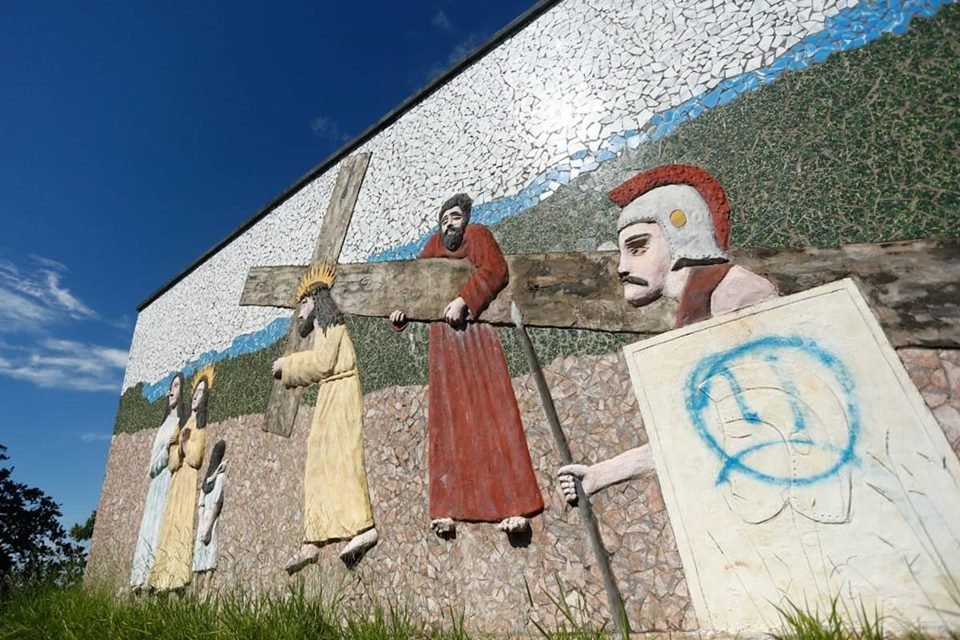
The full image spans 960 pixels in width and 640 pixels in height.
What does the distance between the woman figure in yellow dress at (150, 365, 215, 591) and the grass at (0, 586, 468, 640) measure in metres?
0.59

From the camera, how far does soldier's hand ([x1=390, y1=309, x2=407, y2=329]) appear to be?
3959 millimetres

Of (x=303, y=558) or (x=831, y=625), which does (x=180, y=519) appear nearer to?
(x=303, y=558)

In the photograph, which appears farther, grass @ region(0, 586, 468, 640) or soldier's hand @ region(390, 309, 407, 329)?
soldier's hand @ region(390, 309, 407, 329)

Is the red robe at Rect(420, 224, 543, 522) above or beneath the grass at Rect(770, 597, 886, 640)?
above

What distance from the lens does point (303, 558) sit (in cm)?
393

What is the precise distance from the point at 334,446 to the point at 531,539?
1.72 meters

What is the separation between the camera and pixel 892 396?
6.91 feet

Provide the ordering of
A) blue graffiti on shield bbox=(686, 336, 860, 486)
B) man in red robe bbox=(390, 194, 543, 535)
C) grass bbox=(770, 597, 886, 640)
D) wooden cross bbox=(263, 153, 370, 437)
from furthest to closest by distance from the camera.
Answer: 1. wooden cross bbox=(263, 153, 370, 437)
2. man in red robe bbox=(390, 194, 543, 535)
3. blue graffiti on shield bbox=(686, 336, 860, 486)
4. grass bbox=(770, 597, 886, 640)

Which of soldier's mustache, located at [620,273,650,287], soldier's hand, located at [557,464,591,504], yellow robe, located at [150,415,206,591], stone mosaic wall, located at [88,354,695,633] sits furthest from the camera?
yellow robe, located at [150,415,206,591]

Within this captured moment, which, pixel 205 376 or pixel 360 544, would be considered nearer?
pixel 360 544

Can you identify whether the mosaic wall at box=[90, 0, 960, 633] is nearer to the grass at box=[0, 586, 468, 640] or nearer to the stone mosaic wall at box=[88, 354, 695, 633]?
the stone mosaic wall at box=[88, 354, 695, 633]

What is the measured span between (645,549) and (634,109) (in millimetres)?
2333

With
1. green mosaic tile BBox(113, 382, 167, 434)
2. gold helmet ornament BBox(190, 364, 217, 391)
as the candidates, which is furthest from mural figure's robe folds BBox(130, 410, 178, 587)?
green mosaic tile BBox(113, 382, 167, 434)

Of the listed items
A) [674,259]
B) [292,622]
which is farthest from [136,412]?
[674,259]
